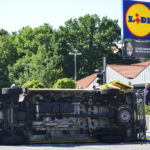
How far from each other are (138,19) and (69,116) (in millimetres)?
15767

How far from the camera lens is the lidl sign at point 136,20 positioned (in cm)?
2675

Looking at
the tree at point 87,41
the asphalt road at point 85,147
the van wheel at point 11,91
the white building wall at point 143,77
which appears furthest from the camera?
the tree at point 87,41

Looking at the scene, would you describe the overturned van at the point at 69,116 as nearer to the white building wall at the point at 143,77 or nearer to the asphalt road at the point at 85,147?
the asphalt road at the point at 85,147

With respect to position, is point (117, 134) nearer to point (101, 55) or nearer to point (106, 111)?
point (106, 111)

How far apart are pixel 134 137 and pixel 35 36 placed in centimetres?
7105

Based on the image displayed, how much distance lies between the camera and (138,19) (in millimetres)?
27375

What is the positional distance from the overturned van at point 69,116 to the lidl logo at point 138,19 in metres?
13.9

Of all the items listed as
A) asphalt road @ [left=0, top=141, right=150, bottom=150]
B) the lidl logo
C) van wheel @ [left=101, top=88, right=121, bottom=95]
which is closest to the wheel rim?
van wheel @ [left=101, top=88, right=121, bottom=95]

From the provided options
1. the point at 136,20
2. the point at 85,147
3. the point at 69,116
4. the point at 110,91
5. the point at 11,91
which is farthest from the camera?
the point at 136,20

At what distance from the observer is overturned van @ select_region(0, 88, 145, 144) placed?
41.5 ft

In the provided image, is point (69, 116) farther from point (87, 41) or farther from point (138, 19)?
point (87, 41)

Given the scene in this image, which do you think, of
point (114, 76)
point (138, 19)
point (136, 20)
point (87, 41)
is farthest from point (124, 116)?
point (87, 41)

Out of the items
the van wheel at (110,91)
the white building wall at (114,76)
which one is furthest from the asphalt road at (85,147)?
the white building wall at (114,76)

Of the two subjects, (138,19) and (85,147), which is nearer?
(85,147)
